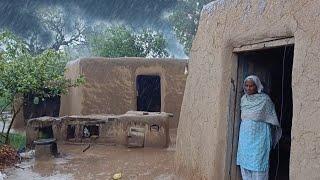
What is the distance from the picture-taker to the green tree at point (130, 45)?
1908 centimetres

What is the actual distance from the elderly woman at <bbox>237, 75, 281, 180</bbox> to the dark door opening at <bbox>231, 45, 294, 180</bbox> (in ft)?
1.56

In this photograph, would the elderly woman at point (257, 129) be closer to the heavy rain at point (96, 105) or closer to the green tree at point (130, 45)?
the heavy rain at point (96, 105)

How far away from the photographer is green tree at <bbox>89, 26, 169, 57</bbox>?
19.1 meters

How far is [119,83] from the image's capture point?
43.5 feet

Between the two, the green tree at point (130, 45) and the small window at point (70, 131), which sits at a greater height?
the green tree at point (130, 45)

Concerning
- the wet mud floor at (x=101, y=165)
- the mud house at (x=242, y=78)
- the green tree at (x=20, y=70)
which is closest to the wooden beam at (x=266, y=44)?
the mud house at (x=242, y=78)

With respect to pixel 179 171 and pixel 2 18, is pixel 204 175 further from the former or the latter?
pixel 2 18

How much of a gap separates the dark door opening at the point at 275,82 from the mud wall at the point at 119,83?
6796mm

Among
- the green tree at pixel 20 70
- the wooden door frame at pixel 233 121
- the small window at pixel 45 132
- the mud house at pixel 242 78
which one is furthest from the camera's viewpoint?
the small window at pixel 45 132

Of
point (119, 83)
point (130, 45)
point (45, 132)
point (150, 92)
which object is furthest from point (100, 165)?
point (130, 45)

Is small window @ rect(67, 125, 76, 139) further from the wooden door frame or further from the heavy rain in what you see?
the wooden door frame

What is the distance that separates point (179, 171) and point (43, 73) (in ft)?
13.8

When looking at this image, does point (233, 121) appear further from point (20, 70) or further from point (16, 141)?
point (16, 141)

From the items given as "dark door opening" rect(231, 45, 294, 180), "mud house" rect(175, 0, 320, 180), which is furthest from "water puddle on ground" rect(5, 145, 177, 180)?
"dark door opening" rect(231, 45, 294, 180)
